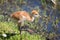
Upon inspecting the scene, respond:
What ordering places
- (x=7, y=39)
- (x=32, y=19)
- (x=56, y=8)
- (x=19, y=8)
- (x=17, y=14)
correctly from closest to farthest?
(x=7, y=39) < (x=17, y=14) < (x=32, y=19) < (x=19, y=8) < (x=56, y=8)

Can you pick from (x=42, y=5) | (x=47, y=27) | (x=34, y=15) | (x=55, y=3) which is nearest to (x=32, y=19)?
(x=34, y=15)

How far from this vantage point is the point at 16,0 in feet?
27.2

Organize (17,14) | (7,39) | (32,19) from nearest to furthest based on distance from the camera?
(7,39) → (17,14) → (32,19)

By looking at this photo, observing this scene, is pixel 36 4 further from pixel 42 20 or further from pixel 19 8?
pixel 42 20

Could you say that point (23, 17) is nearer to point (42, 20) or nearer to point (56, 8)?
point (42, 20)

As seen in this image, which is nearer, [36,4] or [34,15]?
[34,15]

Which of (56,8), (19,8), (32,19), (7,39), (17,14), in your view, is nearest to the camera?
(7,39)

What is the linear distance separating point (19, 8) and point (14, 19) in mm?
1288

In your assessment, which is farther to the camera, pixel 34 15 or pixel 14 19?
pixel 34 15

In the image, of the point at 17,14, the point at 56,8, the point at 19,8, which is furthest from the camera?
the point at 56,8

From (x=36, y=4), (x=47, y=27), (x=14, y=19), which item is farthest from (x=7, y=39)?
(x=36, y=4)

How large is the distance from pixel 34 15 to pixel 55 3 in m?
1.70

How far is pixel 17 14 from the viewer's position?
6.35m

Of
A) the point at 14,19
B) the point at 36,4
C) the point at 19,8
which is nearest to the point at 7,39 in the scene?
the point at 14,19
